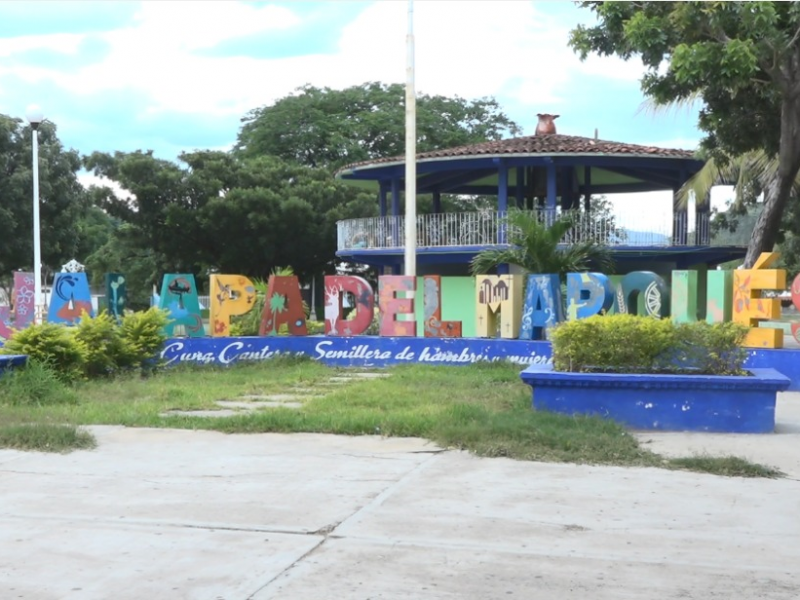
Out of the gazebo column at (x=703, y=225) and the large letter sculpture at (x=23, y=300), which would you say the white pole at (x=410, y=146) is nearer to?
the large letter sculpture at (x=23, y=300)

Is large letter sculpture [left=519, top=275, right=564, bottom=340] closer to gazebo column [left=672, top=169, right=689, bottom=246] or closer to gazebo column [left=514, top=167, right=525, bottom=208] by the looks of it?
gazebo column [left=672, top=169, right=689, bottom=246]

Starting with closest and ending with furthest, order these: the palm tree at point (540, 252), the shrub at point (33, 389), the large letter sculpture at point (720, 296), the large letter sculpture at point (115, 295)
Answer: the shrub at point (33, 389) < the large letter sculpture at point (720, 296) < the palm tree at point (540, 252) < the large letter sculpture at point (115, 295)

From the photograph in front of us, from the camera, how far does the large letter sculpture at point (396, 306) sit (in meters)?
18.3

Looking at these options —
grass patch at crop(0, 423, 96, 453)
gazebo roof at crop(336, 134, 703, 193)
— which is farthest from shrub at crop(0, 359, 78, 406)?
gazebo roof at crop(336, 134, 703, 193)

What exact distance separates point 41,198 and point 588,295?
93.7 ft

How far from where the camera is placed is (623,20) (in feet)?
57.5

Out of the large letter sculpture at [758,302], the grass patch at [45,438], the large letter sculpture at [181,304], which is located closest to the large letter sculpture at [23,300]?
the large letter sculpture at [181,304]

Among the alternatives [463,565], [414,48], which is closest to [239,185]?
[414,48]

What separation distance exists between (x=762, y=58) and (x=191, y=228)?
85.4 ft

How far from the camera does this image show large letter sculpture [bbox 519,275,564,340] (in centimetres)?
1694

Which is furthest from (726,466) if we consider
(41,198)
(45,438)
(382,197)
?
(41,198)

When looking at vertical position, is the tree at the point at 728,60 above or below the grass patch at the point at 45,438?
above

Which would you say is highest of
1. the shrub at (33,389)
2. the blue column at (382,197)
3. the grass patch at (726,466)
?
the blue column at (382,197)

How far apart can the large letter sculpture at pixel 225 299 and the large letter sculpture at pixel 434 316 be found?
3.30 metres
